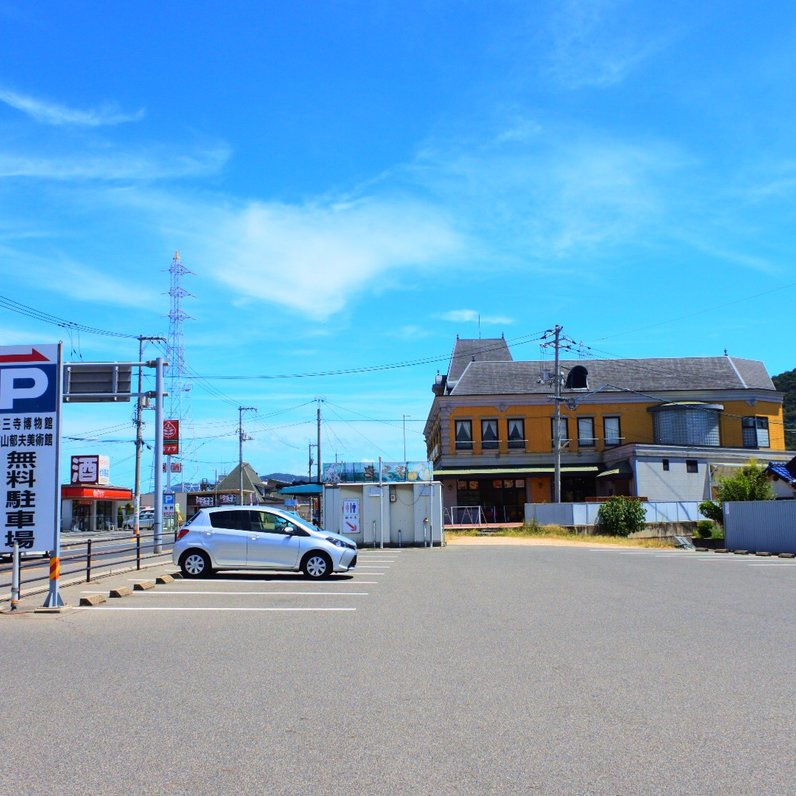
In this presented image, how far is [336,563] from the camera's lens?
1842 centimetres

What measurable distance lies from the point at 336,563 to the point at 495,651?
30.3 ft

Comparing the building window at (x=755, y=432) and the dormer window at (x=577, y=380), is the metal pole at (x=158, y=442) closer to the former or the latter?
the dormer window at (x=577, y=380)

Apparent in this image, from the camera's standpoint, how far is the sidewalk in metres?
13.1

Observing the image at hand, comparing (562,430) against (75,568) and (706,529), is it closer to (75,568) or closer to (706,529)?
(706,529)

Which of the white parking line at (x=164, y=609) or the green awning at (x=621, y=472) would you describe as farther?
the green awning at (x=621, y=472)

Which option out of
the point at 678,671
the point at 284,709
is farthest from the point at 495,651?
the point at 284,709

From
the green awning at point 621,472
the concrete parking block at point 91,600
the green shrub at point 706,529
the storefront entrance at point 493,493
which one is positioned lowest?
the green shrub at point 706,529

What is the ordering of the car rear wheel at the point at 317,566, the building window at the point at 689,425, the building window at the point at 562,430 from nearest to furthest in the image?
the car rear wheel at the point at 317,566
the building window at the point at 689,425
the building window at the point at 562,430

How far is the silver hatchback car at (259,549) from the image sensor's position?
18.5 meters

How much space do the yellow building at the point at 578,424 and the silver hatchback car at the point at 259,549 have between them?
34947mm

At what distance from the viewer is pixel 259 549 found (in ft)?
60.8

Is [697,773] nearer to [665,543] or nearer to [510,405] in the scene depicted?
[665,543]

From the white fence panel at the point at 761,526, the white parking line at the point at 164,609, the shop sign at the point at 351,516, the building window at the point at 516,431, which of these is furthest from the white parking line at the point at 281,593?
the building window at the point at 516,431

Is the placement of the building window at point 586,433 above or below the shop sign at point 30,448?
above
